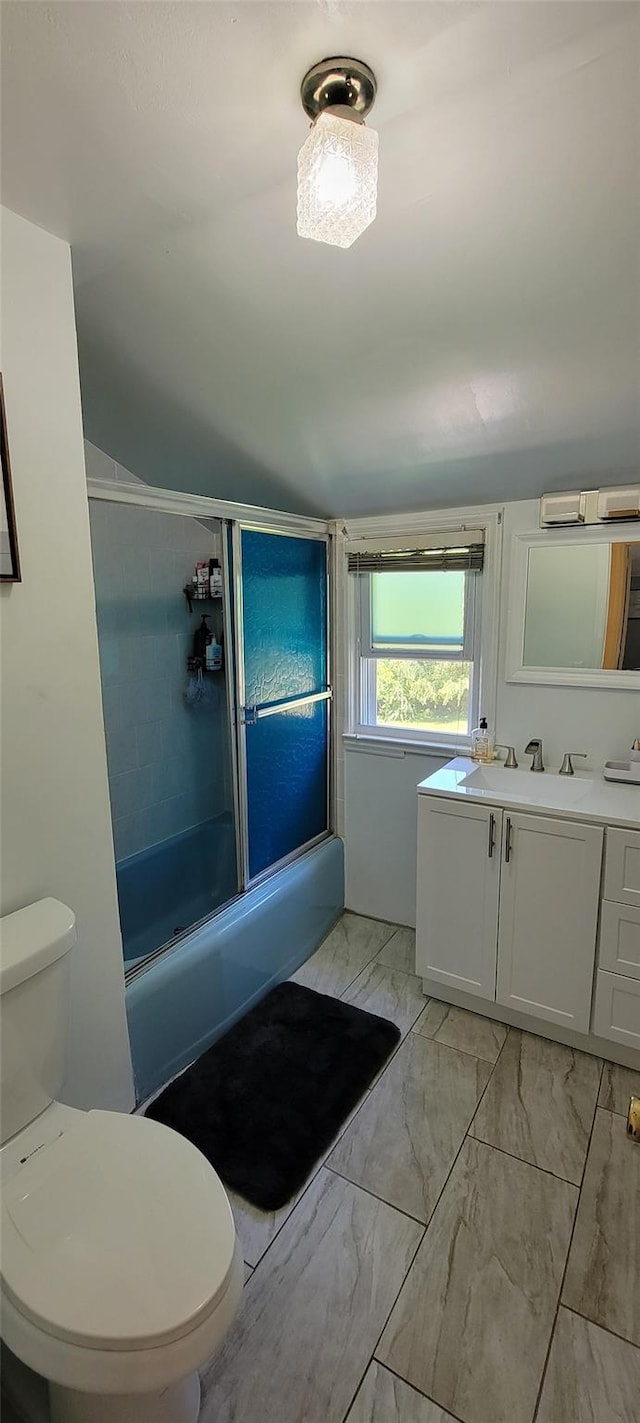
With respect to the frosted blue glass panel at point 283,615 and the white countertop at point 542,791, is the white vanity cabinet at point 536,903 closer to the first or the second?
the white countertop at point 542,791

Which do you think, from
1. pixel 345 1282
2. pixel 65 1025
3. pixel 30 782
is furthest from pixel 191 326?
pixel 345 1282

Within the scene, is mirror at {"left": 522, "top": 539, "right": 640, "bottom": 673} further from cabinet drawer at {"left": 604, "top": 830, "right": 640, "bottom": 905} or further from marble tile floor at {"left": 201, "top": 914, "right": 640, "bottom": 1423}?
marble tile floor at {"left": 201, "top": 914, "right": 640, "bottom": 1423}

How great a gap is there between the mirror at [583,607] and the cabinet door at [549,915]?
0.69m

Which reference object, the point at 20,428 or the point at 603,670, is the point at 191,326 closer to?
the point at 20,428

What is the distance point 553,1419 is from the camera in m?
1.14

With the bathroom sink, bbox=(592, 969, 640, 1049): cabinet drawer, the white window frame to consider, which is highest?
the white window frame

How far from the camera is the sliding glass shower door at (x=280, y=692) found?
2303 mm

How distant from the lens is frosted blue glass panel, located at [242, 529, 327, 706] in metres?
2.29

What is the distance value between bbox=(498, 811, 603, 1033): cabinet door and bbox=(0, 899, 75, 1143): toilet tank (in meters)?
1.43

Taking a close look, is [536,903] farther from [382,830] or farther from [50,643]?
[50,643]

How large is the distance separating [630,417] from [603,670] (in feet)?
2.84

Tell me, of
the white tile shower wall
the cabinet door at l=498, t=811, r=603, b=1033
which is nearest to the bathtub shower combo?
the white tile shower wall

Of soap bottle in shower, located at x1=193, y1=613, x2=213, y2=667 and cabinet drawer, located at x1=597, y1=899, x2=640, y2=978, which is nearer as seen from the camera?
cabinet drawer, located at x1=597, y1=899, x2=640, y2=978

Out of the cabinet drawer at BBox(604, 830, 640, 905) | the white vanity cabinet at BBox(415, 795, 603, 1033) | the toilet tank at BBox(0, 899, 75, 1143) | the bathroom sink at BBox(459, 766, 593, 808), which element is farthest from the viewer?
the bathroom sink at BBox(459, 766, 593, 808)
